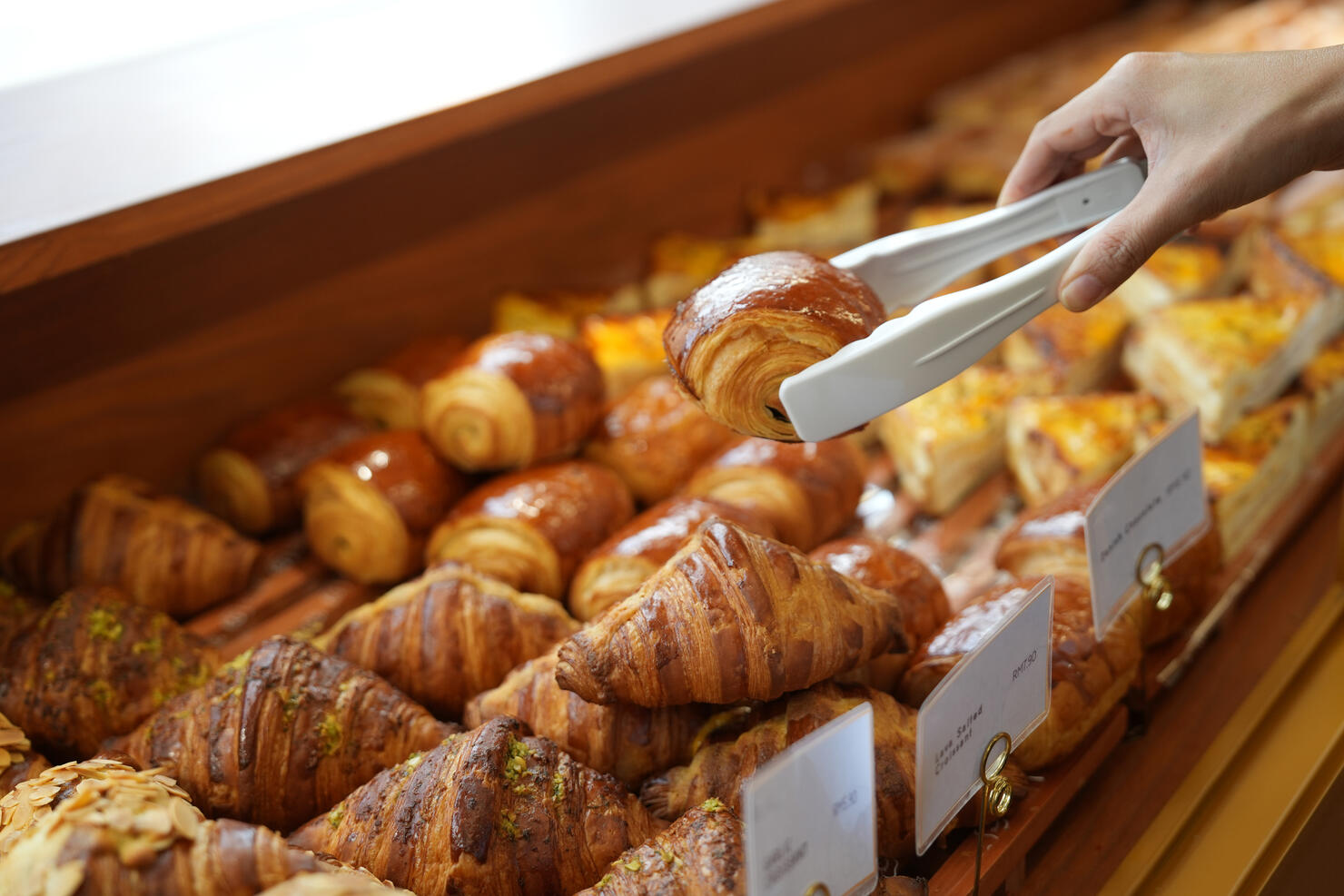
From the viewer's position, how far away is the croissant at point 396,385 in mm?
2359

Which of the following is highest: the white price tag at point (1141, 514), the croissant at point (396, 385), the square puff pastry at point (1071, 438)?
the croissant at point (396, 385)

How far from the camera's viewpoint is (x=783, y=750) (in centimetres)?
137

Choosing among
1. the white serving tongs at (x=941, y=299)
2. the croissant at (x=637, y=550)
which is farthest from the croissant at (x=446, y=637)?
the white serving tongs at (x=941, y=299)

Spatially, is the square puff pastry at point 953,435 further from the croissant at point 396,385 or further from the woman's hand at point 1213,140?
the croissant at point 396,385

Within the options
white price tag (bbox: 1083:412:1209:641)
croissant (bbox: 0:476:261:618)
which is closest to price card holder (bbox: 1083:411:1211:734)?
white price tag (bbox: 1083:412:1209:641)

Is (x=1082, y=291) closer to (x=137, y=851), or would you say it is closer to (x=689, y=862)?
(x=689, y=862)

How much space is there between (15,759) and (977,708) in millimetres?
1175

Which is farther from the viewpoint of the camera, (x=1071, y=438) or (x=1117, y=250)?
(x=1071, y=438)

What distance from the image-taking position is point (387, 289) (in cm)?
247

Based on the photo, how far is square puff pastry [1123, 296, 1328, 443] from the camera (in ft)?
7.80

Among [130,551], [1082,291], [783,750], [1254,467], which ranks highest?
[1082,291]

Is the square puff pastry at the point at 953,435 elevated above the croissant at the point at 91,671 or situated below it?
below

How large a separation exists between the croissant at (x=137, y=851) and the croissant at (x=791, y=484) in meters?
1.07

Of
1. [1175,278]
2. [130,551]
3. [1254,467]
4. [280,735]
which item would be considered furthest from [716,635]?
[1175,278]
